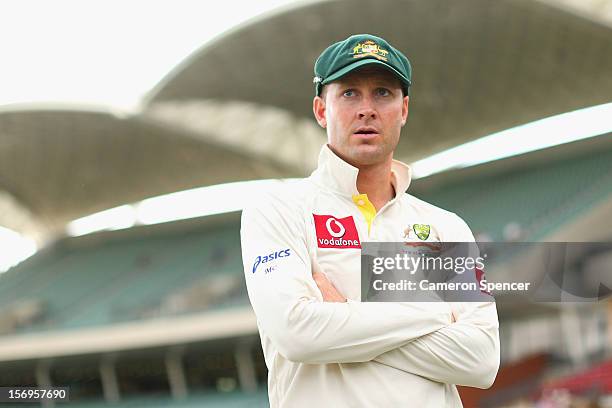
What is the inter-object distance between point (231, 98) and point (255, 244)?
17.4 metres

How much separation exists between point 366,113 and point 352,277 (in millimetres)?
351

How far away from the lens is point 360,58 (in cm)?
175

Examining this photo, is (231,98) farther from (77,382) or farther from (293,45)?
(77,382)

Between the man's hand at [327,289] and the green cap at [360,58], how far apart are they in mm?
428

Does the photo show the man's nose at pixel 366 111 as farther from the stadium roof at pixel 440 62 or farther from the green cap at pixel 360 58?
the stadium roof at pixel 440 62

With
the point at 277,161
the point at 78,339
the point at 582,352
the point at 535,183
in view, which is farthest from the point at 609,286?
the point at 277,161

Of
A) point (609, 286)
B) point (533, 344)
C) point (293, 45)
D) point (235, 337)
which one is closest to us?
point (609, 286)

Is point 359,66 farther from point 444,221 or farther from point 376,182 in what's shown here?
A: point 444,221

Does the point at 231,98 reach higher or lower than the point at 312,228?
higher

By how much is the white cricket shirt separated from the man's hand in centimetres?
2

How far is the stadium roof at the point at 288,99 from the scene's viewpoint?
15367 millimetres

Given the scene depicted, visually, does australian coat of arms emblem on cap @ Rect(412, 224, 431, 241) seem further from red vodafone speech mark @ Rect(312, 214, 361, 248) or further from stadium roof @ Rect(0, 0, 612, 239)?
stadium roof @ Rect(0, 0, 612, 239)

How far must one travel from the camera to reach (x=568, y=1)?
45.6ft

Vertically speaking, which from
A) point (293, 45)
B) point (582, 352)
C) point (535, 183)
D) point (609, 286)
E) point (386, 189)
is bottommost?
point (609, 286)
